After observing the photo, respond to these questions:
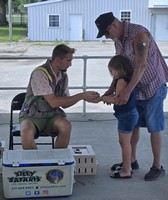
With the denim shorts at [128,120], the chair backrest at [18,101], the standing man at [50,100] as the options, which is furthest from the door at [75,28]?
the denim shorts at [128,120]

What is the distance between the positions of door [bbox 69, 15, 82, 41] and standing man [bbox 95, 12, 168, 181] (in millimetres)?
28907

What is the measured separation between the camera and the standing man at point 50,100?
14.1 ft

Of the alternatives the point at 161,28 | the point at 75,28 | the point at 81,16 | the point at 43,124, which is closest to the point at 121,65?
the point at 43,124

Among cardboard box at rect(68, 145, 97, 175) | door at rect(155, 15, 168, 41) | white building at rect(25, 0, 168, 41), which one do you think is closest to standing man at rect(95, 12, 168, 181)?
cardboard box at rect(68, 145, 97, 175)

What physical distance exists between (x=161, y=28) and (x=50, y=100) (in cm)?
2988

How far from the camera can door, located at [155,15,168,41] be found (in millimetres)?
33188

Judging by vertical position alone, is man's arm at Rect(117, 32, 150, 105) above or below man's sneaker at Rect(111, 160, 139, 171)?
above

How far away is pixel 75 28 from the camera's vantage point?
109ft

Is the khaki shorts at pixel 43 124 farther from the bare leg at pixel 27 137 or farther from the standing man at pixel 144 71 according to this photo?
the standing man at pixel 144 71

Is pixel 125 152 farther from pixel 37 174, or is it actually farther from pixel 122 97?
pixel 37 174

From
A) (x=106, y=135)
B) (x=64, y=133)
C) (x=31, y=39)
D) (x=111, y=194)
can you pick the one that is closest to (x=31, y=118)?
(x=64, y=133)

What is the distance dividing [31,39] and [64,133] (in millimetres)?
29142

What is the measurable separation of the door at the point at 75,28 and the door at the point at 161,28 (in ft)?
17.0

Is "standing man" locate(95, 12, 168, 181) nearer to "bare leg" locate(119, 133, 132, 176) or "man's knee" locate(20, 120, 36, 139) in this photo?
"bare leg" locate(119, 133, 132, 176)
